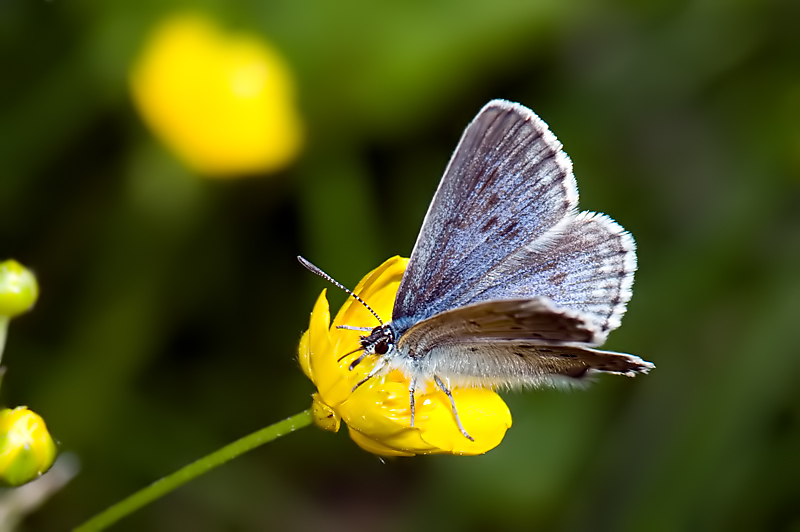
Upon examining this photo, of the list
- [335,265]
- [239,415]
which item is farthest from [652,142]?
[239,415]

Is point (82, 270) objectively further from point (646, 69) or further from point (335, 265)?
point (646, 69)

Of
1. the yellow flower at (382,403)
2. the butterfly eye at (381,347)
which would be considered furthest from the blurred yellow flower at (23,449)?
the butterfly eye at (381,347)

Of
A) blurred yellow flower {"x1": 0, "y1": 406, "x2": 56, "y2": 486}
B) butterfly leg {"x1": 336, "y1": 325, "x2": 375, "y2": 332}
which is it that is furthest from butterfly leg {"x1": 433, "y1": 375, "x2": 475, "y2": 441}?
blurred yellow flower {"x1": 0, "y1": 406, "x2": 56, "y2": 486}

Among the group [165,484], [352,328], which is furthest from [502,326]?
[165,484]

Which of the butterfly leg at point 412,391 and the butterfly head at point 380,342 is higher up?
the butterfly head at point 380,342

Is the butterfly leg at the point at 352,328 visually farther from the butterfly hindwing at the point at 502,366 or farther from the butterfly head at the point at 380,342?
the butterfly hindwing at the point at 502,366

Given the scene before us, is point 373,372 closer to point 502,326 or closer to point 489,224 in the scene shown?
point 502,326

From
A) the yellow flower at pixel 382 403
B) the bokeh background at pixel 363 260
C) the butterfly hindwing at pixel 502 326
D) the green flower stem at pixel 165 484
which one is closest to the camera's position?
the green flower stem at pixel 165 484

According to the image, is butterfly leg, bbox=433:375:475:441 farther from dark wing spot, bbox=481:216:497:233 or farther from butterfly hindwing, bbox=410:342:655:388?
dark wing spot, bbox=481:216:497:233
